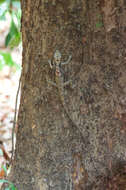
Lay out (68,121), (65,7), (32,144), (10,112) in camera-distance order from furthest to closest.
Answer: (10,112)
(32,144)
(68,121)
(65,7)

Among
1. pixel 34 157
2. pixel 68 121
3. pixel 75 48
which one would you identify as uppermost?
pixel 75 48

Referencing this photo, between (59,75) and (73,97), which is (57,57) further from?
(73,97)

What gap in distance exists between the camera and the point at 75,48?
2.02 metres

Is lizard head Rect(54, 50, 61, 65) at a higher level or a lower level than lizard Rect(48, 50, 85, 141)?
higher

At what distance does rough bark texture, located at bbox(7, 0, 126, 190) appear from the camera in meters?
1.97

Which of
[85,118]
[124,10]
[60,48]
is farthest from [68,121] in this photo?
[124,10]

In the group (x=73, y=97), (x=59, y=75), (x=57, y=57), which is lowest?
(x=73, y=97)

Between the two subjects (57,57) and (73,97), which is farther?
(73,97)

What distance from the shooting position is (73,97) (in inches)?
84.9

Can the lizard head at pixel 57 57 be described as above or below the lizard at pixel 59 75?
above

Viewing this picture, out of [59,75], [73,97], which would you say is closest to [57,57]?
[59,75]

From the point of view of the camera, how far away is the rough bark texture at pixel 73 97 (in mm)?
1974

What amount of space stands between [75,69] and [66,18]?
1.33 feet

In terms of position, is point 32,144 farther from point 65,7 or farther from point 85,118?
point 65,7
